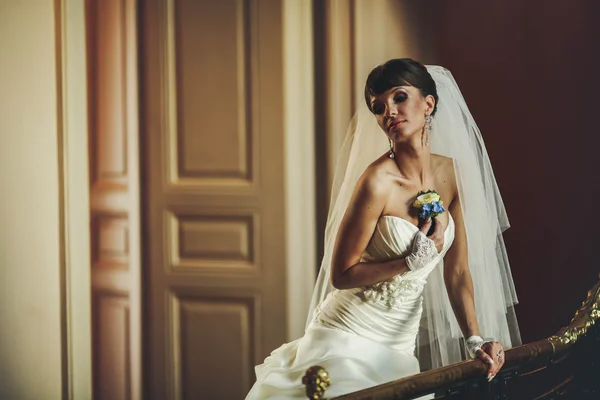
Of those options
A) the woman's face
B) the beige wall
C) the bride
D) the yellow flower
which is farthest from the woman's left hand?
the beige wall

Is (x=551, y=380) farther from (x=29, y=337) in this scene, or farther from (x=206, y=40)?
(x=29, y=337)

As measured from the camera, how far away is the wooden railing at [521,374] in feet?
5.35

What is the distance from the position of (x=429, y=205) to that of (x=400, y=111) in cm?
27

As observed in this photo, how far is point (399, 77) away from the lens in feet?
7.11

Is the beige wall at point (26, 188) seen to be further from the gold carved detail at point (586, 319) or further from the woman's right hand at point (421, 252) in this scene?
the gold carved detail at point (586, 319)

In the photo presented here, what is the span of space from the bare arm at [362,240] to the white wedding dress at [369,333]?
0.14ft

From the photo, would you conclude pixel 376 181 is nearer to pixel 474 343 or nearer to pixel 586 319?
pixel 474 343

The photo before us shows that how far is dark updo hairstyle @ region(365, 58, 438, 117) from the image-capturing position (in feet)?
7.11

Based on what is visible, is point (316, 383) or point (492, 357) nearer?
point (316, 383)

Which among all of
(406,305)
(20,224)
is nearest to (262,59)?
(20,224)

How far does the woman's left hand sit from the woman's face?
1.99 feet

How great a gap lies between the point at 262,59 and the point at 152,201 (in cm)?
80

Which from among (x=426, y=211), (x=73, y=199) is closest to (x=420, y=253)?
(x=426, y=211)

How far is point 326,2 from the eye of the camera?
327 centimetres
